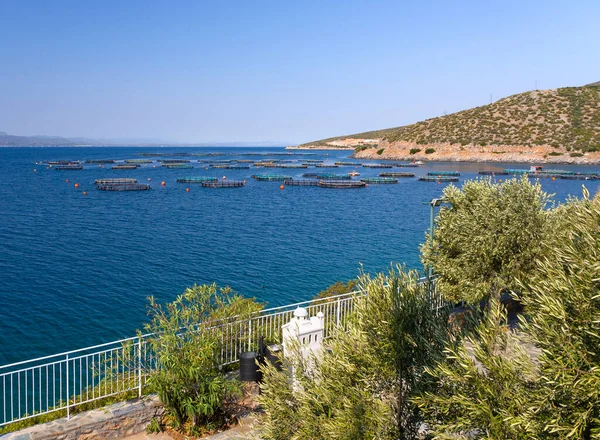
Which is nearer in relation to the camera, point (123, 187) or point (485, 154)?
point (123, 187)

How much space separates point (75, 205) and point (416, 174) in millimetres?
77487

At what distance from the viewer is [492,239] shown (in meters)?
15.8

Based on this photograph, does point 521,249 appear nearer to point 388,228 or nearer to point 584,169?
point 388,228

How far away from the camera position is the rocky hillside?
133625 millimetres

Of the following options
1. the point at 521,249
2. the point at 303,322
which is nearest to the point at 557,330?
the point at 303,322

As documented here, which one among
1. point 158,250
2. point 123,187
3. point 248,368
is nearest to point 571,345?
point 248,368

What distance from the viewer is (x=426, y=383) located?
23.7 ft

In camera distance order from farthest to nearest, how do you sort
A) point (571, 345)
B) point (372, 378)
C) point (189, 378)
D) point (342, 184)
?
1. point (342, 184)
2. point (189, 378)
3. point (372, 378)
4. point (571, 345)

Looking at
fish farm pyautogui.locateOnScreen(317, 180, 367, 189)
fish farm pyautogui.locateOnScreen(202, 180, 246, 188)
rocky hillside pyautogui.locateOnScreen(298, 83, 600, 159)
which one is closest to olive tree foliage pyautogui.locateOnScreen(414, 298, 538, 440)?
fish farm pyautogui.locateOnScreen(317, 180, 367, 189)

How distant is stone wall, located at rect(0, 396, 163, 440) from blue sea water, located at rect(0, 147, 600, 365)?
42.7 ft

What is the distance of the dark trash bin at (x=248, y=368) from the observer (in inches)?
463

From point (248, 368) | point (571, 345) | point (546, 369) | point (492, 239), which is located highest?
point (571, 345)

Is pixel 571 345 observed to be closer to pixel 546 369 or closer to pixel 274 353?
pixel 546 369

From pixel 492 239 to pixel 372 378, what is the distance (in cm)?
958
